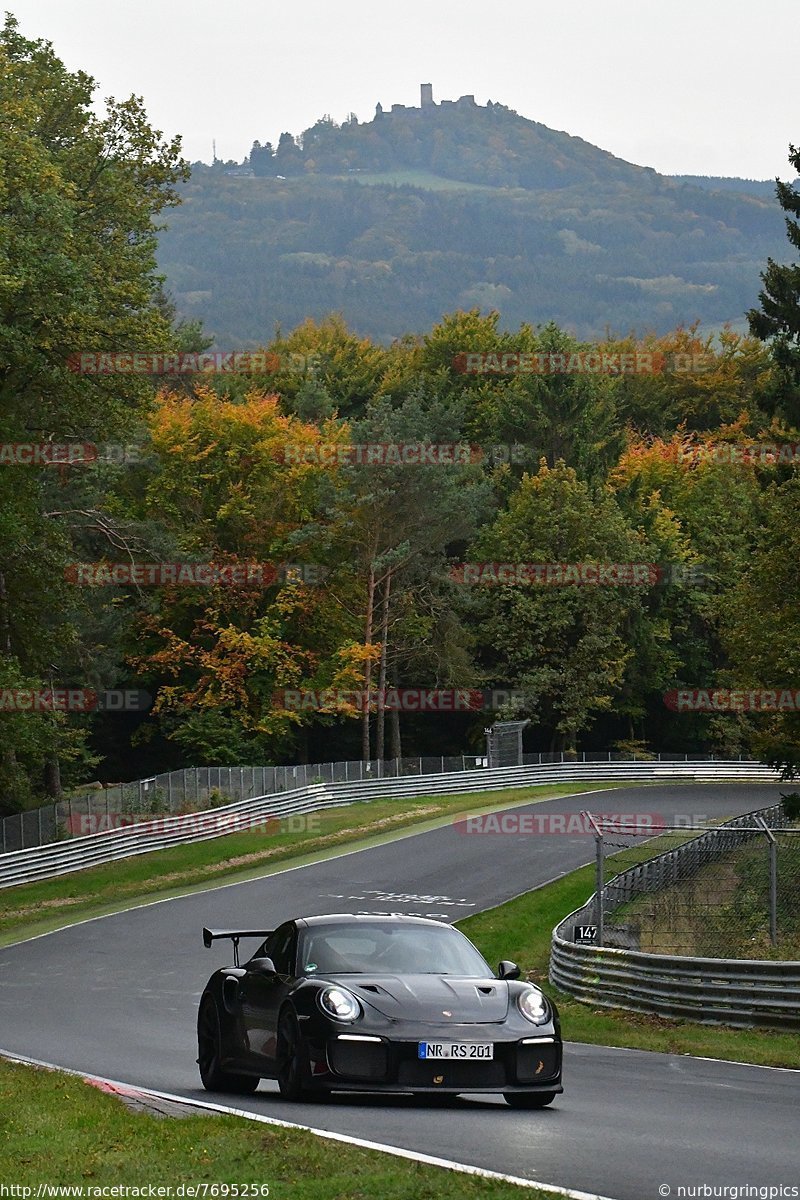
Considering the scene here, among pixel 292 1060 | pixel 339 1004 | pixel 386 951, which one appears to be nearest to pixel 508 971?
pixel 386 951

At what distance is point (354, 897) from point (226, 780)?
17687mm

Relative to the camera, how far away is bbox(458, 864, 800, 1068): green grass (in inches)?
705

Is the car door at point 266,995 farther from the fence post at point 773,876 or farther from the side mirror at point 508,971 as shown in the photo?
the fence post at point 773,876

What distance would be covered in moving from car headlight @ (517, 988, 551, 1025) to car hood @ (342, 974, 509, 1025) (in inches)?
4.5

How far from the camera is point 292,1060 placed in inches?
455

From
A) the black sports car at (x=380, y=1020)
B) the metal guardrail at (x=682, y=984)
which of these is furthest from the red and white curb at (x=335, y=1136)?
the metal guardrail at (x=682, y=984)

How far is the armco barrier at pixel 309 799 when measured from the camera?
45125 mm

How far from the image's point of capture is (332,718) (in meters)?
75.3

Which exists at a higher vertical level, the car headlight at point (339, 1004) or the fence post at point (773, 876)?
the car headlight at point (339, 1004)

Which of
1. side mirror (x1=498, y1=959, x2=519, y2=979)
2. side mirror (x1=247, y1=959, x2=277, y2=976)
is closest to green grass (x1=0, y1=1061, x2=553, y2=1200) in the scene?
side mirror (x1=247, y1=959, x2=277, y2=976)

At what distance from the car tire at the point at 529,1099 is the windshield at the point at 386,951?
3.08 ft

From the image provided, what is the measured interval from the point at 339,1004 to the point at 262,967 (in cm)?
128

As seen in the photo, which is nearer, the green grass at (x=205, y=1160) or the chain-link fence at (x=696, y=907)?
the green grass at (x=205, y=1160)

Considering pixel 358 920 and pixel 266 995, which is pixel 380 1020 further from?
pixel 358 920
